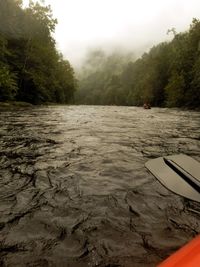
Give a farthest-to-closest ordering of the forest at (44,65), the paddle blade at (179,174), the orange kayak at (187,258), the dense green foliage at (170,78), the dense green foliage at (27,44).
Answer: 1. the dense green foliage at (170,78)
2. the dense green foliage at (27,44)
3. the forest at (44,65)
4. the paddle blade at (179,174)
5. the orange kayak at (187,258)

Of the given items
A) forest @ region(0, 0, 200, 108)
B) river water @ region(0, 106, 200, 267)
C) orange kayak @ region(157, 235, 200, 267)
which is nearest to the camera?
orange kayak @ region(157, 235, 200, 267)

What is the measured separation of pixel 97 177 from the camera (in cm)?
557

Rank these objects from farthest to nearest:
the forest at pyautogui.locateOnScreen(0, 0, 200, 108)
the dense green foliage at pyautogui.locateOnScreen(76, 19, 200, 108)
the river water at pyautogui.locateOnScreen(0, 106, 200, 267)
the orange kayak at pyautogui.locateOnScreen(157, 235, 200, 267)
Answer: the dense green foliage at pyautogui.locateOnScreen(76, 19, 200, 108) → the forest at pyautogui.locateOnScreen(0, 0, 200, 108) → the river water at pyautogui.locateOnScreen(0, 106, 200, 267) → the orange kayak at pyautogui.locateOnScreen(157, 235, 200, 267)

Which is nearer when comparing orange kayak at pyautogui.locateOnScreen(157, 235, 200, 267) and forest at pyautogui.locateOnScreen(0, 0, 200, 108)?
orange kayak at pyautogui.locateOnScreen(157, 235, 200, 267)

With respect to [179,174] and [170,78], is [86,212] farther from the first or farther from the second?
[170,78]

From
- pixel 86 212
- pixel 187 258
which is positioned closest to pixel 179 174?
pixel 187 258

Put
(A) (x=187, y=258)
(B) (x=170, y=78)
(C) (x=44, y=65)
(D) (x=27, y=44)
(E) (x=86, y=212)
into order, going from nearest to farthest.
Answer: (A) (x=187, y=258) < (E) (x=86, y=212) < (D) (x=27, y=44) < (C) (x=44, y=65) < (B) (x=170, y=78)

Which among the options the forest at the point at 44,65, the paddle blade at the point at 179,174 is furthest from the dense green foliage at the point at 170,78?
the paddle blade at the point at 179,174

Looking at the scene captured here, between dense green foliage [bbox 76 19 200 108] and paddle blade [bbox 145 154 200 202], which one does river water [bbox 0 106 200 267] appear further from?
dense green foliage [bbox 76 19 200 108]

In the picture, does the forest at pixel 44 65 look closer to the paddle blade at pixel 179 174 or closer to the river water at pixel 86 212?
the river water at pixel 86 212

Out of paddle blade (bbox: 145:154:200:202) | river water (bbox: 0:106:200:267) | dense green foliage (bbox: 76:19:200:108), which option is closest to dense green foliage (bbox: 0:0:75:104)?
dense green foliage (bbox: 76:19:200:108)

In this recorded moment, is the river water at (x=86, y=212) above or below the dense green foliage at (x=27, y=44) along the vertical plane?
below

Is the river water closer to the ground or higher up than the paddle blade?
closer to the ground

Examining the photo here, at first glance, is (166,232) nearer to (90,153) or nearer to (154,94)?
(90,153)
